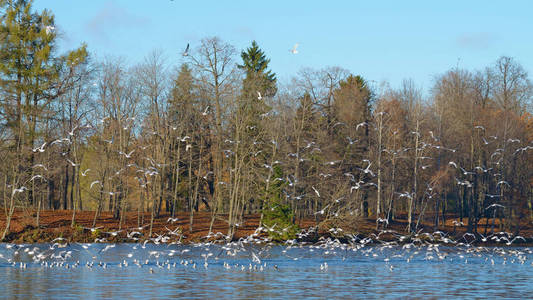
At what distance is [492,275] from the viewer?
1379 inches

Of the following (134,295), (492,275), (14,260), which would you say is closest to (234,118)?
(14,260)

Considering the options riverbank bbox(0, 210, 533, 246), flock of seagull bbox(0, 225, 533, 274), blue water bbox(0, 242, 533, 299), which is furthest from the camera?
riverbank bbox(0, 210, 533, 246)

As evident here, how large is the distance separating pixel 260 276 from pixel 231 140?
106 feet

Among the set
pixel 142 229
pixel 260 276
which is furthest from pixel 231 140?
pixel 260 276

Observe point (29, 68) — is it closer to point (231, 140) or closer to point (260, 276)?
point (231, 140)

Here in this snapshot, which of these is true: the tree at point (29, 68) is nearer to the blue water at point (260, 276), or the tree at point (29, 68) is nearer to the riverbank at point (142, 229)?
the riverbank at point (142, 229)

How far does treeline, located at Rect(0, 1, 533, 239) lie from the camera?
58500mm

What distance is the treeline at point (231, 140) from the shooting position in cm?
5850

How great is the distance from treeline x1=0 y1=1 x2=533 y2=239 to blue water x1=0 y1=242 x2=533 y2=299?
10956 millimetres

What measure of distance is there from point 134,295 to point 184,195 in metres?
48.4

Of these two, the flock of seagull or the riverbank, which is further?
the riverbank

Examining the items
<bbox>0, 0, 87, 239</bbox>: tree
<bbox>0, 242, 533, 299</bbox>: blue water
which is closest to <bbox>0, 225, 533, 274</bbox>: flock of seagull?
<bbox>0, 242, 533, 299</bbox>: blue water

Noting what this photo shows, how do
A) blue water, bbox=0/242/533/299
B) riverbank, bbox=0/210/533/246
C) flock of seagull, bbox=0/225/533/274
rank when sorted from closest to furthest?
blue water, bbox=0/242/533/299 → flock of seagull, bbox=0/225/533/274 → riverbank, bbox=0/210/533/246

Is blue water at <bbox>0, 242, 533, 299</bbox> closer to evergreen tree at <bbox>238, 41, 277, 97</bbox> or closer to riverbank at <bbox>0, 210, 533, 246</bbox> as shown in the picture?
riverbank at <bbox>0, 210, 533, 246</bbox>
